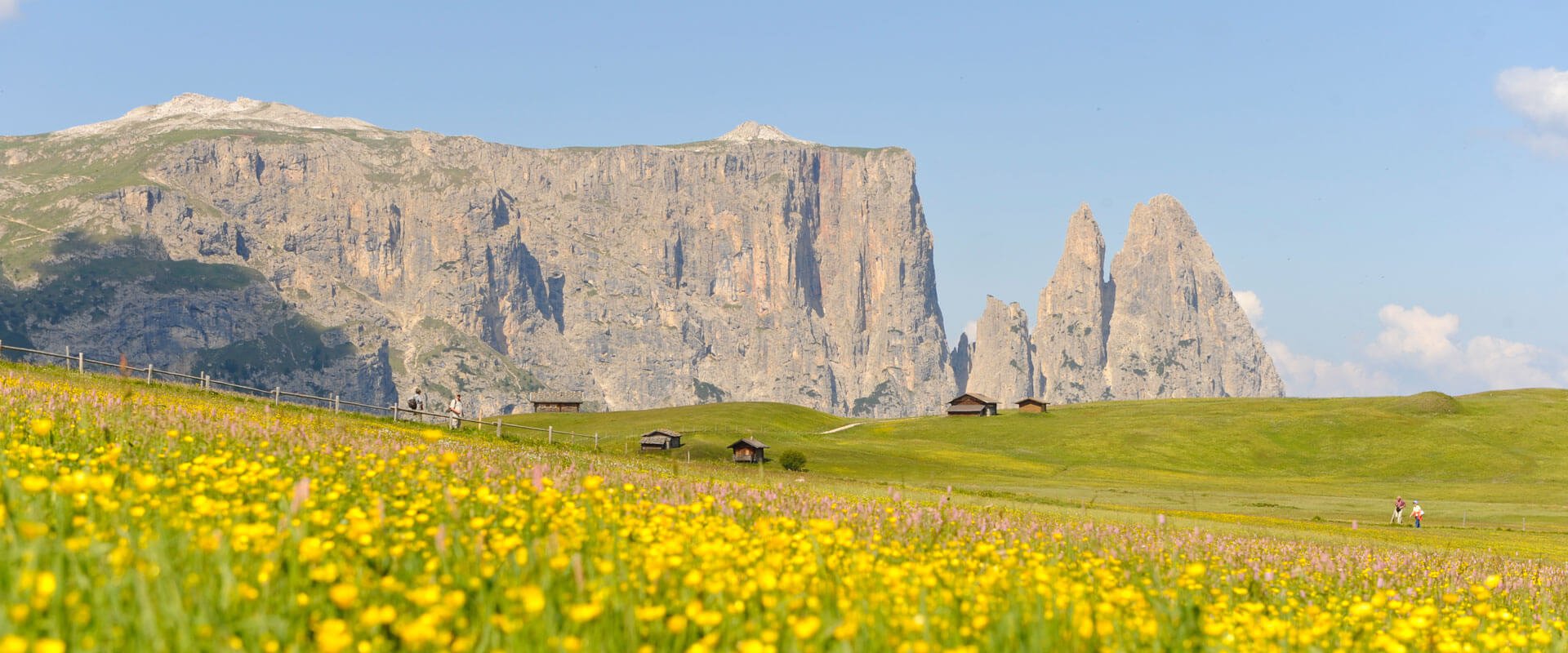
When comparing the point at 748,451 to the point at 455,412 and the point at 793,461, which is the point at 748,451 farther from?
the point at 455,412

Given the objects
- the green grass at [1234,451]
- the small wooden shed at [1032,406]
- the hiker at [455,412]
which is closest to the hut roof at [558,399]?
the green grass at [1234,451]

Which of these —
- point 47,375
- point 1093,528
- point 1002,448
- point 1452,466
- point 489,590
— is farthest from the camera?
point 1002,448

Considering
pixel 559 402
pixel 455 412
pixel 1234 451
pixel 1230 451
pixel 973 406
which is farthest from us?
pixel 559 402

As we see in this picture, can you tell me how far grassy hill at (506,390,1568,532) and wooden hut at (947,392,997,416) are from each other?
3.06 meters

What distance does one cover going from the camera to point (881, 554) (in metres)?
11.7

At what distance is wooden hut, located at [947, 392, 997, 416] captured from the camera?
171375 mm

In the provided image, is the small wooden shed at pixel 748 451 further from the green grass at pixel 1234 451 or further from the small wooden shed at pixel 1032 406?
the small wooden shed at pixel 1032 406

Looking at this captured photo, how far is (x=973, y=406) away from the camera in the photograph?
569 feet

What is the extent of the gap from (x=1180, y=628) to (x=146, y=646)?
710 cm

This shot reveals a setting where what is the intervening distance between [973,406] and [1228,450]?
47.3 metres

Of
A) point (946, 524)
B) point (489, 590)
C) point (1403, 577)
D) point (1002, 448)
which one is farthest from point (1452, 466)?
point (489, 590)

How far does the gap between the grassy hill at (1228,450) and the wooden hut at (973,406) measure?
10.0 ft

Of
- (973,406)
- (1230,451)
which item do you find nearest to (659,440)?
(1230,451)

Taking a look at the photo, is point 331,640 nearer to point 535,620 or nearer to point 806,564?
point 535,620
